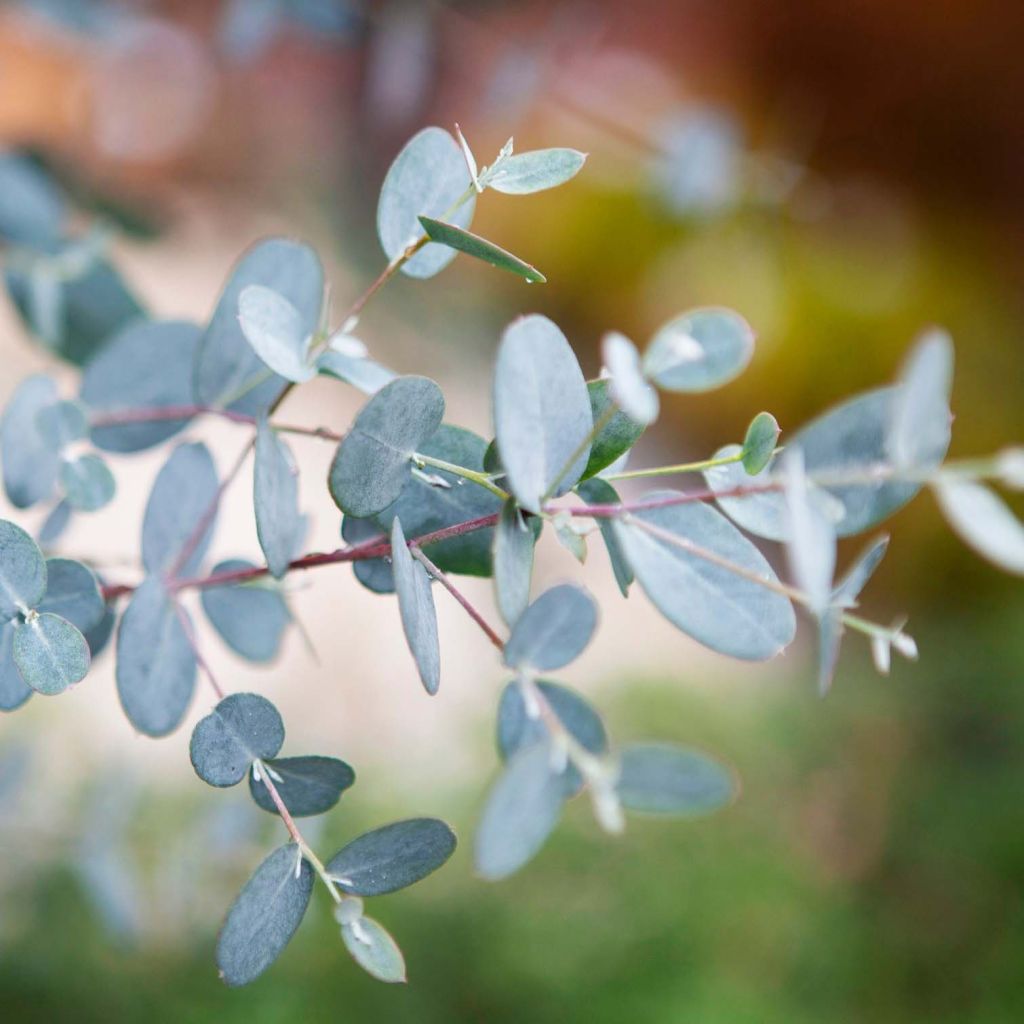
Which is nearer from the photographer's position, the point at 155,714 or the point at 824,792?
the point at 155,714

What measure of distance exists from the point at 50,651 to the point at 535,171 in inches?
8.3

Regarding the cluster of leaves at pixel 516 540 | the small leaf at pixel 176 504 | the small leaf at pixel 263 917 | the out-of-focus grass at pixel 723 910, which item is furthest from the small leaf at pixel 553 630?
the out-of-focus grass at pixel 723 910

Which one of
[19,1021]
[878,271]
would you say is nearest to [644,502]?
[19,1021]

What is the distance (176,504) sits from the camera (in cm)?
44

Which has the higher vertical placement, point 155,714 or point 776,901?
point 155,714

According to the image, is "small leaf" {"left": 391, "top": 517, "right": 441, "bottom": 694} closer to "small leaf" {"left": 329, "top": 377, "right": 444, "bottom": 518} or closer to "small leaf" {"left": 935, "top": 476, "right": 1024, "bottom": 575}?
"small leaf" {"left": 329, "top": 377, "right": 444, "bottom": 518}

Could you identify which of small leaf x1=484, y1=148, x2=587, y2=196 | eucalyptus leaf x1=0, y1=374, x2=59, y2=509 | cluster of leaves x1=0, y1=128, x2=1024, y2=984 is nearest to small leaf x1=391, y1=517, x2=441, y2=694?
cluster of leaves x1=0, y1=128, x2=1024, y2=984

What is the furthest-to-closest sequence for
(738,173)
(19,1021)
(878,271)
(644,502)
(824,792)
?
(878,271) < (824,792) < (738,173) < (19,1021) < (644,502)

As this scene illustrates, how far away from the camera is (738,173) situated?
1.33m

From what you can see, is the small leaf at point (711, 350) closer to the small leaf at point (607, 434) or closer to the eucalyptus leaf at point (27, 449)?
the small leaf at point (607, 434)

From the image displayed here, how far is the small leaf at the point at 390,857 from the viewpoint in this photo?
310mm

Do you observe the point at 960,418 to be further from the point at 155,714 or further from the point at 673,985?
the point at 155,714

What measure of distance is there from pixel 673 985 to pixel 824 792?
0.51 m

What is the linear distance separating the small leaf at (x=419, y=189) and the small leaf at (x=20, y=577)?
15 centimetres
